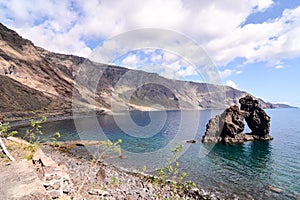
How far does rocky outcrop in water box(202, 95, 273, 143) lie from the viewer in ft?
205

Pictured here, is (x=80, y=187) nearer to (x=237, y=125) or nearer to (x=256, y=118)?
(x=237, y=125)

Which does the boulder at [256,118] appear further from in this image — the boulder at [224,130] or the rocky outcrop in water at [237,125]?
the boulder at [224,130]

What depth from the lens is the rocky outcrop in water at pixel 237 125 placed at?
6250 cm

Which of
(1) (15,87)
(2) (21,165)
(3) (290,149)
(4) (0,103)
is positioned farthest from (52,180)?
(1) (15,87)

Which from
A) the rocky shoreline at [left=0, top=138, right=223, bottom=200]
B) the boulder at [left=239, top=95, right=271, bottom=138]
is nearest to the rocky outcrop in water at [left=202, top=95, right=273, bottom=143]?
the boulder at [left=239, top=95, right=271, bottom=138]

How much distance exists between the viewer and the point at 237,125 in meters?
64.5

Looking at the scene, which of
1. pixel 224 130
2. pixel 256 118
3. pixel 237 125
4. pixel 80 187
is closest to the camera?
pixel 80 187

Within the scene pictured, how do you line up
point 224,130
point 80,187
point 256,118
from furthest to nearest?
1. point 256,118
2. point 224,130
3. point 80,187

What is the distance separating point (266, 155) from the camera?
4684 cm

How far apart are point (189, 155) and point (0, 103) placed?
11954 cm

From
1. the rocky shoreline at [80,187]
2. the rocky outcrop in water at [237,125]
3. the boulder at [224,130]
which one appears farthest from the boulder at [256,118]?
the rocky shoreline at [80,187]

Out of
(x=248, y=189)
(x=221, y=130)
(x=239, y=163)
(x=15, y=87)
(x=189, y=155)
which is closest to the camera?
(x=248, y=189)

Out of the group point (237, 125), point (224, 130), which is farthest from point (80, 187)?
point (237, 125)

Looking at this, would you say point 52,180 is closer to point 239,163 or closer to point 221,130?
point 239,163
